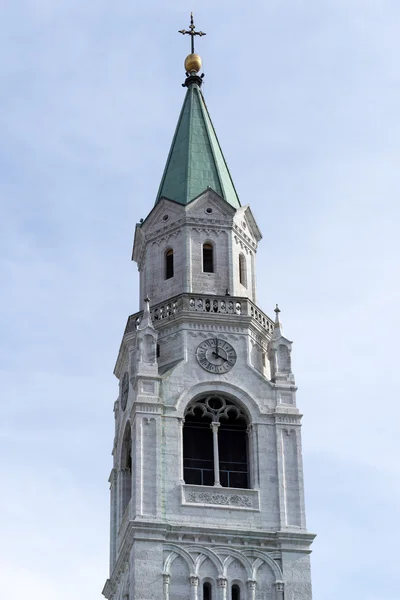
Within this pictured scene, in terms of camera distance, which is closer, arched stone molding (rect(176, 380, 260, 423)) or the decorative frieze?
the decorative frieze

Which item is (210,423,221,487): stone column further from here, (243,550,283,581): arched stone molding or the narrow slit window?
the narrow slit window

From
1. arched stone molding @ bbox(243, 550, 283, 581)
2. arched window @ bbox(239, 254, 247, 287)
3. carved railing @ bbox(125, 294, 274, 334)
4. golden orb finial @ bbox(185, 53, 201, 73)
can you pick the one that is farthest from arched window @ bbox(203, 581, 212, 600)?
golden orb finial @ bbox(185, 53, 201, 73)

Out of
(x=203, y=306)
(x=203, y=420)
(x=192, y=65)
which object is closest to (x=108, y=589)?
(x=203, y=420)

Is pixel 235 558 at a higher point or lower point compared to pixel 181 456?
lower

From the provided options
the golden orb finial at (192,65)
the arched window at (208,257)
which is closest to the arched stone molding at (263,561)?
the arched window at (208,257)

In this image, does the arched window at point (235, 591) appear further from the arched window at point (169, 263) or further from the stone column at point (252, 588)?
the arched window at point (169, 263)

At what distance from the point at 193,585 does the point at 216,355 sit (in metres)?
11.0

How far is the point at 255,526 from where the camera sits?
60125 mm

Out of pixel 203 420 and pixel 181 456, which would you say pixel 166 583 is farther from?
pixel 203 420

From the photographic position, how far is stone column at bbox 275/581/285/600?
191 ft

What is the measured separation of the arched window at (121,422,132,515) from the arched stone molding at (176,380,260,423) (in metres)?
3.27

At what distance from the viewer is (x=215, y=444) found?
2450 inches

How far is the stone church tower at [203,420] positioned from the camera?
5878 centimetres

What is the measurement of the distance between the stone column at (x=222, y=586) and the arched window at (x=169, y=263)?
51.7 ft
